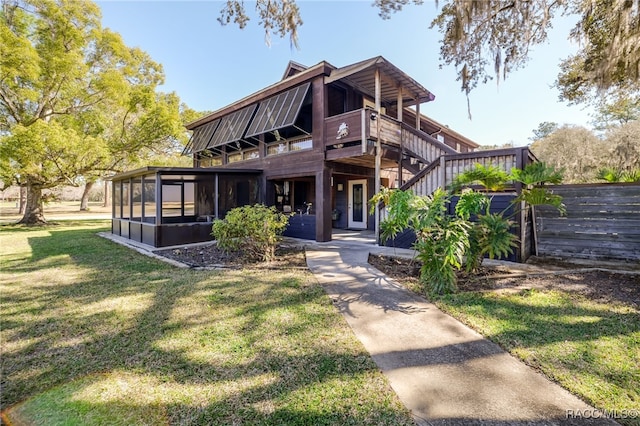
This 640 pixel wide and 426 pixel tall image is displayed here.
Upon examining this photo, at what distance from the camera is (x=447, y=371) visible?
2826 millimetres

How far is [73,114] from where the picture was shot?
17.1 m

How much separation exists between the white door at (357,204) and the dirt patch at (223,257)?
5202 mm

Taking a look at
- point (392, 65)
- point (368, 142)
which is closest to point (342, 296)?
point (368, 142)

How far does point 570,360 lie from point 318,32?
31.4 ft

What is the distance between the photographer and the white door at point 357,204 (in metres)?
14.0

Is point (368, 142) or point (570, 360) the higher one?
point (368, 142)

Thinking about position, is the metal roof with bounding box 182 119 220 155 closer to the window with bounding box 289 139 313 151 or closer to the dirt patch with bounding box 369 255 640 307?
the window with bounding box 289 139 313 151

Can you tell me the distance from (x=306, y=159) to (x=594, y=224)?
8201 millimetres

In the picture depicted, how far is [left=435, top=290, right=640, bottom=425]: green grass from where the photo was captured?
2572 mm

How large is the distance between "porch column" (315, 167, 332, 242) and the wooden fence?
597 cm

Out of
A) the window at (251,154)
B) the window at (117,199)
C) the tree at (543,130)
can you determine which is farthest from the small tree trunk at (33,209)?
the tree at (543,130)

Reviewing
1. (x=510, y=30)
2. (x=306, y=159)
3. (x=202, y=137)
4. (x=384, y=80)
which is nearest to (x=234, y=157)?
(x=202, y=137)

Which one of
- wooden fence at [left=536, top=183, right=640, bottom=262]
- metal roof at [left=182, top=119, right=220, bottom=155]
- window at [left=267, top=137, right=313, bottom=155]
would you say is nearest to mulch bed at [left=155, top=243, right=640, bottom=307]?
wooden fence at [left=536, top=183, right=640, bottom=262]

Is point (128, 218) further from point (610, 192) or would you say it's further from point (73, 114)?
point (610, 192)
